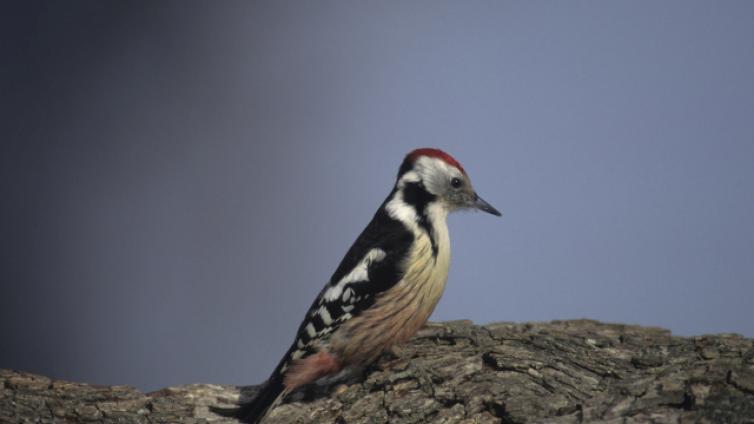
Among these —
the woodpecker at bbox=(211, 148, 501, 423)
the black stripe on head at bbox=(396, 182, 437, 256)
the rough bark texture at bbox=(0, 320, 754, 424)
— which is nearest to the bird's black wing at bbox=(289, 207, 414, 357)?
the woodpecker at bbox=(211, 148, 501, 423)

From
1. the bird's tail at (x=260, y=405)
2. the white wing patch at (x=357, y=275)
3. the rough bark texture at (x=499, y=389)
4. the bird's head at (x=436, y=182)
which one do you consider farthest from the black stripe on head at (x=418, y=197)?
the bird's tail at (x=260, y=405)

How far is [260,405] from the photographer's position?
3414 millimetres

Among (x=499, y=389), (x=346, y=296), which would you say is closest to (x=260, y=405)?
(x=346, y=296)

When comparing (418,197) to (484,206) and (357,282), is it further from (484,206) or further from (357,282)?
(357,282)

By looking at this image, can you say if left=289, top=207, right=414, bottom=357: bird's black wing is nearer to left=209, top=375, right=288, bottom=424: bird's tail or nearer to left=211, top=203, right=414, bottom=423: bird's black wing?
left=211, top=203, right=414, bottom=423: bird's black wing

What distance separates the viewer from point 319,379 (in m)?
3.70

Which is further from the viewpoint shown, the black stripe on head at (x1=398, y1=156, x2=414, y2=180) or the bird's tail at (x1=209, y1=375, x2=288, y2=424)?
the black stripe on head at (x1=398, y1=156, x2=414, y2=180)

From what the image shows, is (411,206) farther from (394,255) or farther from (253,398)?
(253,398)

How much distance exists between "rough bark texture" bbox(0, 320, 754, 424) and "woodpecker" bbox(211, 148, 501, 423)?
4.1 inches

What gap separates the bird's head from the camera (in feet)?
12.8

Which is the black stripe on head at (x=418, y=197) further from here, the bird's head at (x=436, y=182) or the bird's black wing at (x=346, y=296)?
the bird's black wing at (x=346, y=296)

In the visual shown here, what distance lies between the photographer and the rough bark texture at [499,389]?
2828mm

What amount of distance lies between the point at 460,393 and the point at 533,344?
0.54 m

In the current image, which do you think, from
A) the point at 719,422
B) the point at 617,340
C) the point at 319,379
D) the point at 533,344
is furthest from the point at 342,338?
the point at 719,422
